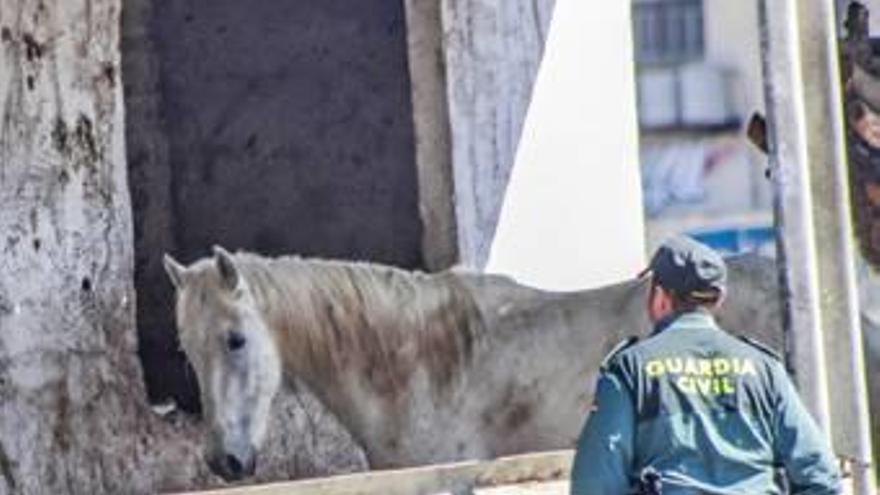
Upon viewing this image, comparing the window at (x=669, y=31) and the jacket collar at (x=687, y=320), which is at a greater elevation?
the window at (x=669, y=31)

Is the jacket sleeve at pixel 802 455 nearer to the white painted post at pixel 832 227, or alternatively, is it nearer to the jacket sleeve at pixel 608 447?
the jacket sleeve at pixel 608 447

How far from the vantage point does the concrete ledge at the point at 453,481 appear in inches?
275

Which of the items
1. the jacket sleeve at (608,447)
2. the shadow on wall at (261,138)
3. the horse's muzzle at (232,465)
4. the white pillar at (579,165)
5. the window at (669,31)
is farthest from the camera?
the window at (669,31)

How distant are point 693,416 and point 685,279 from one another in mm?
330

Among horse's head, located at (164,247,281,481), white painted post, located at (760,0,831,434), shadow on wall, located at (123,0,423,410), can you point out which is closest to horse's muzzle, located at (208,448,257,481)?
horse's head, located at (164,247,281,481)

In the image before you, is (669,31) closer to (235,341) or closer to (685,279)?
(235,341)

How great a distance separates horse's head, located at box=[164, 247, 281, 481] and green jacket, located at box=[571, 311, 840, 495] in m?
2.38

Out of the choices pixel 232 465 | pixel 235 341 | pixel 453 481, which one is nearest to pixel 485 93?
pixel 235 341

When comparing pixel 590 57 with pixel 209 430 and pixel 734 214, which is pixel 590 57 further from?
pixel 734 214

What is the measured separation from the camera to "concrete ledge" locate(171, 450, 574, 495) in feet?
22.9

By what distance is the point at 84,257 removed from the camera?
786 cm

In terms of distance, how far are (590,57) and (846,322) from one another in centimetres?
228

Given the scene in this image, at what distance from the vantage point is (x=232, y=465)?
791 centimetres

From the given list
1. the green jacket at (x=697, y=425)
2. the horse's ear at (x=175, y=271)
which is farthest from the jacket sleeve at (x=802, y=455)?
the horse's ear at (x=175, y=271)
